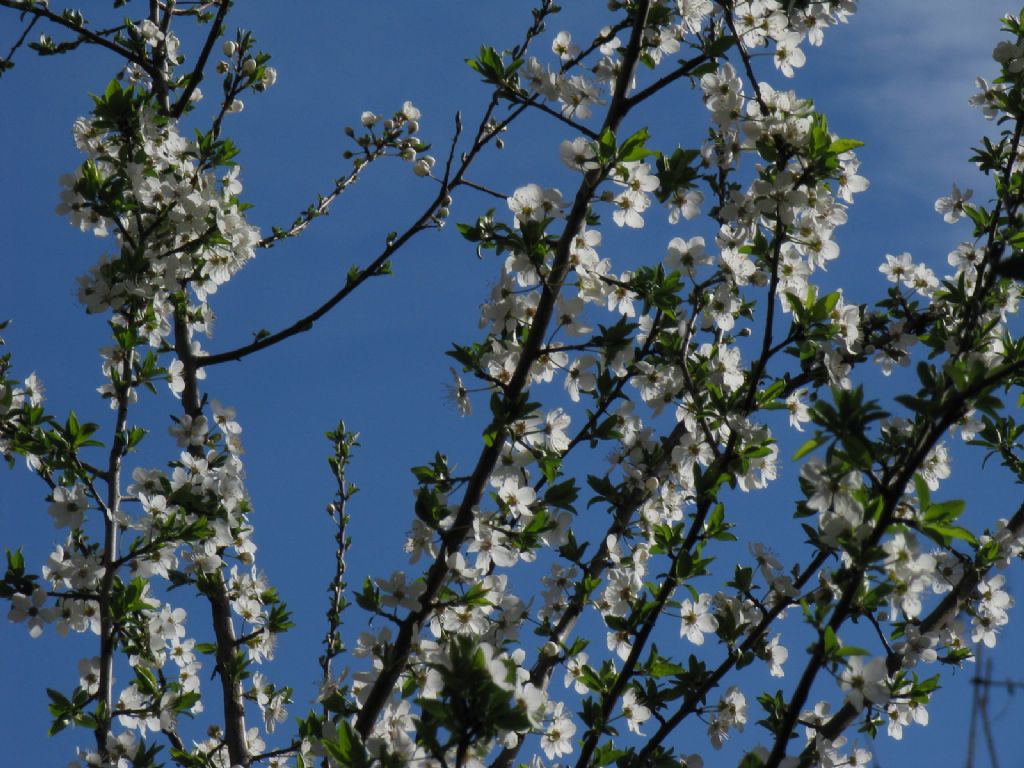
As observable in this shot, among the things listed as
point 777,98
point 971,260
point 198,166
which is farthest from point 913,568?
point 198,166

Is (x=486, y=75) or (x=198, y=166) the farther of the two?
(x=198, y=166)

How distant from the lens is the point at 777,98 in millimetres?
3557

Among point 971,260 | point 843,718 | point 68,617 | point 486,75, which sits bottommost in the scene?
point 843,718

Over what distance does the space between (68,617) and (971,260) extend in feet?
14.7

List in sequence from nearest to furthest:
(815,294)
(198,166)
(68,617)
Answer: (815,294), (68,617), (198,166)

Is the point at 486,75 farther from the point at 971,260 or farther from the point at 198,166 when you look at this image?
the point at 971,260

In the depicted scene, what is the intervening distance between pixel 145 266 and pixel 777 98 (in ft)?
9.22

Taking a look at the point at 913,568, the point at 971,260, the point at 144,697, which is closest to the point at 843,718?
the point at 913,568

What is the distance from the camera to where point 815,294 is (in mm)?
3863

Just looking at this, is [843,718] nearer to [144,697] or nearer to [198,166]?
[144,697]

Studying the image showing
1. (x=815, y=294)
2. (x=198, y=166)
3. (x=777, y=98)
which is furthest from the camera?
(x=198, y=166)

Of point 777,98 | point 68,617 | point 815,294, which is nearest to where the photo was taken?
point 777,98

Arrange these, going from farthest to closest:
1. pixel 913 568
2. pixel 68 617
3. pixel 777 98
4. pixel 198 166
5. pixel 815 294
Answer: pixel 198 166, pixel 68 617, pixel 815 294, pixel 777 98, pixel 913 568

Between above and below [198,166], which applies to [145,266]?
below
